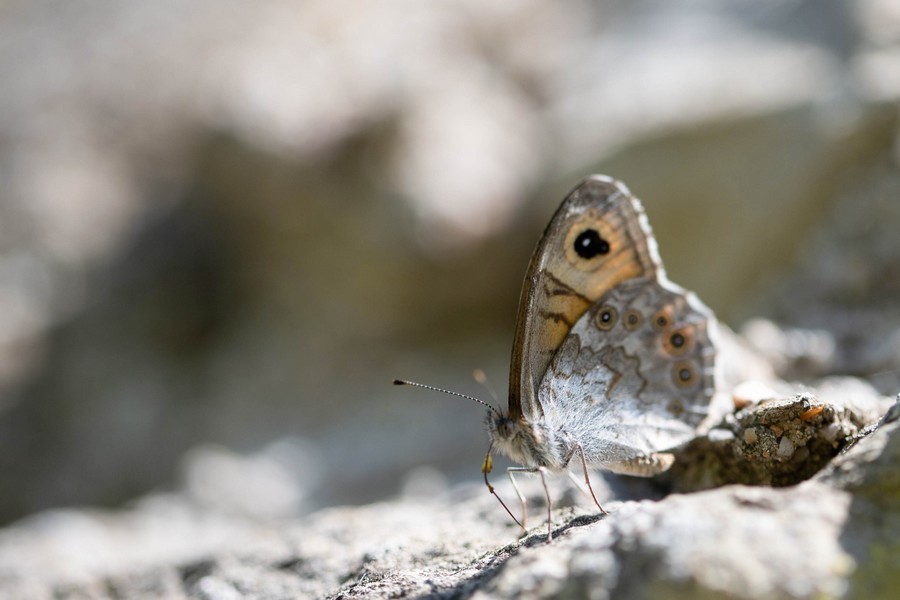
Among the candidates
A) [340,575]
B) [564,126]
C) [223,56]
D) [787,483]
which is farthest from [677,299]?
[223,56]

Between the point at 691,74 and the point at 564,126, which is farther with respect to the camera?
the point at 564,126

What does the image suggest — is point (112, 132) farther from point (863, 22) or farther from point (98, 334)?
point (863, 22)

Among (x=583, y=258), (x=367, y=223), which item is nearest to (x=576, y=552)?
(x=583, y=258)

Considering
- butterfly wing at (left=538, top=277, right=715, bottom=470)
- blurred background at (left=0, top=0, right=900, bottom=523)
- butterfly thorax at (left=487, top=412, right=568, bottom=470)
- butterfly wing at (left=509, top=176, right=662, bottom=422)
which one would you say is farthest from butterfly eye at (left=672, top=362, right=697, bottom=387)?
blurred background at (left=0, top=0, right=900, bottom=523)

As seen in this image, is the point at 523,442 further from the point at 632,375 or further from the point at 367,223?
the point at 367,223

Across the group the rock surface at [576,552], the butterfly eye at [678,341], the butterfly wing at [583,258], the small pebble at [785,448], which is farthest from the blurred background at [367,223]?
the small pebble at [785,448]

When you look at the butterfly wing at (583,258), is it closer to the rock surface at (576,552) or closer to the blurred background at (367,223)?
the rock surface at (576,552)

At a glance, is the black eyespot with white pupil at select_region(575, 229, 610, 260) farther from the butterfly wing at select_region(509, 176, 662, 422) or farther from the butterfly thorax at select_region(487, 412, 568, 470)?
the butterfly thorax at select_region(487, 412, 568, 470)
